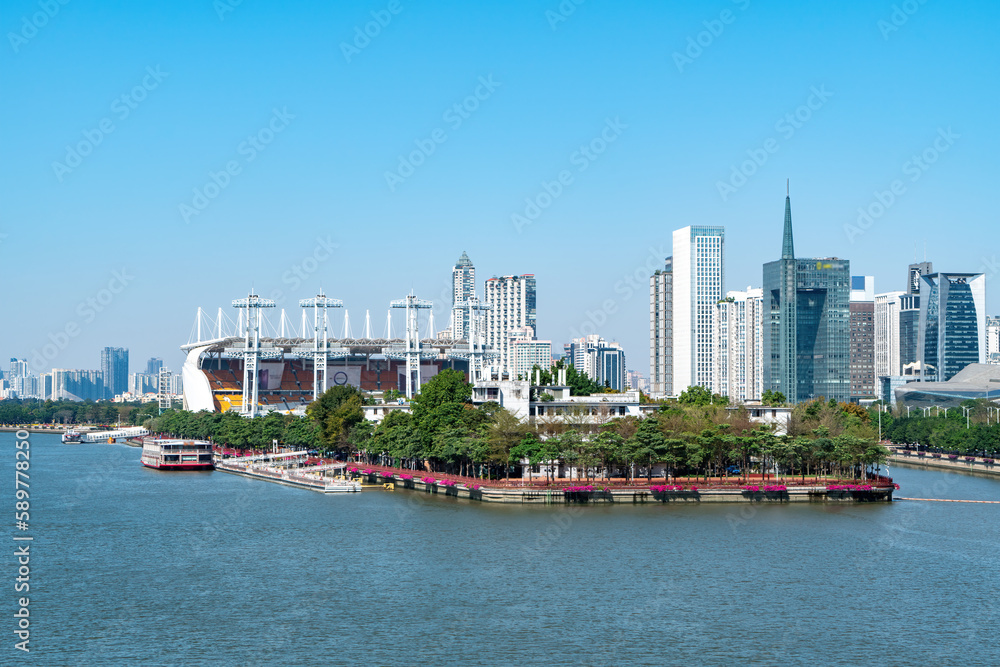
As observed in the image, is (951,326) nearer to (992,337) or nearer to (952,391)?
(992,337)

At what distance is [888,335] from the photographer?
16388 cm

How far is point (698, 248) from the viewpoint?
15738 cm

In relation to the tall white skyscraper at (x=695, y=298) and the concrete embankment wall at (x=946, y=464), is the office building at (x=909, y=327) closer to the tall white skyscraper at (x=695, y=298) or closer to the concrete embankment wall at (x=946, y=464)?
the tall white skyscraper at (x=695, y=298)

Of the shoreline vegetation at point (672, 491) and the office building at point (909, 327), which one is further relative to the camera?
the office building at point (909, 327)

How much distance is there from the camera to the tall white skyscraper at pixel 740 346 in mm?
153500

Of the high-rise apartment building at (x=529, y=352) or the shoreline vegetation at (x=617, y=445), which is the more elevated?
the high-rise apartment building at (x=529, y=352)

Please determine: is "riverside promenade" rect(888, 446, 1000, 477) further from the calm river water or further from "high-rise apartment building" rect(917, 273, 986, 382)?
"high-rise apartment building" rect(917, 273, 986, 382)

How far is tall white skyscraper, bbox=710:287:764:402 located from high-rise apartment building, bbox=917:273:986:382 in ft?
75.5

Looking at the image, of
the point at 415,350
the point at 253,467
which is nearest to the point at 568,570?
the point at 253,467

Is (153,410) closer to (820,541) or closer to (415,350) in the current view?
(415,350)

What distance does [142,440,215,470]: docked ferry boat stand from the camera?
2849 inches

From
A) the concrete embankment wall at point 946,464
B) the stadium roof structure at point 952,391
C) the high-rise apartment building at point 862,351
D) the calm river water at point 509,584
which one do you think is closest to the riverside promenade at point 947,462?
the concrete embankment wall at point 946,464

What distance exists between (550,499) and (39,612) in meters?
24.5

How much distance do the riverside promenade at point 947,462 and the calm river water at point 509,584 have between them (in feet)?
71.5
